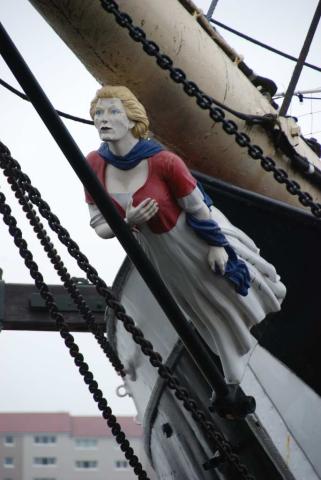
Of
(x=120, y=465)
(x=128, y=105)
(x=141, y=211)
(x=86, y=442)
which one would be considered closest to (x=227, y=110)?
(x=128, y=105)

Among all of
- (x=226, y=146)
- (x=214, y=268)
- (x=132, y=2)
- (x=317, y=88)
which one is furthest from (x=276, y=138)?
(x=317, y=88)

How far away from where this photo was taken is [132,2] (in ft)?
12.8

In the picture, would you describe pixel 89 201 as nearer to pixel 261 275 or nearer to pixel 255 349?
pixel 261 275

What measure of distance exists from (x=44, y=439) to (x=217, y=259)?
34.0 meters

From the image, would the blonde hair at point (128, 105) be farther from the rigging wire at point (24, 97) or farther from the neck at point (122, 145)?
the rigging wire at point (24, 97)

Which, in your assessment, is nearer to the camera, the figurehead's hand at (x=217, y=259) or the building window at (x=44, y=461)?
the figurehead's hand at (x=217, y=259)

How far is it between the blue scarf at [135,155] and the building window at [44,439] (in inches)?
1339

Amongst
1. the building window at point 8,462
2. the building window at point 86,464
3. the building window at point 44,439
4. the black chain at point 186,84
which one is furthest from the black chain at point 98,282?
the building window at point 44,439

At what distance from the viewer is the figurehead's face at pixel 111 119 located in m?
3.29

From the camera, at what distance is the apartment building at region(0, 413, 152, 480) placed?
35594 millimetres

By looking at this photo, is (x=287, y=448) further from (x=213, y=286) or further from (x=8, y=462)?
(x=8, y=462)

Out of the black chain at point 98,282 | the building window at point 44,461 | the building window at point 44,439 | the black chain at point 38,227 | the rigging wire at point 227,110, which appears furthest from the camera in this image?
the building window at point 44,439

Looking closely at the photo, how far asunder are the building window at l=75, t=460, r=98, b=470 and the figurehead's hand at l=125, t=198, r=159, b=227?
110 ft

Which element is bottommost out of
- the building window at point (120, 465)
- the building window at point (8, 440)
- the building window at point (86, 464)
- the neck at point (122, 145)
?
the neck at point (122, 145)
